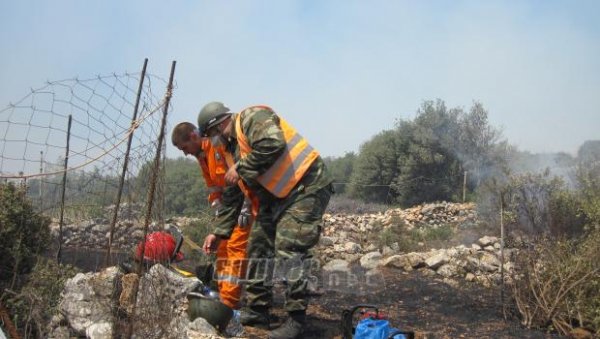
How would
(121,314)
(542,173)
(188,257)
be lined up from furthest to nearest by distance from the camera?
1. (542,173)
2. (188,257)
3. (121,314)

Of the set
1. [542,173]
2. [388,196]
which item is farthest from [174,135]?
[388,196]

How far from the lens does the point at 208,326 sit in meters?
3.85

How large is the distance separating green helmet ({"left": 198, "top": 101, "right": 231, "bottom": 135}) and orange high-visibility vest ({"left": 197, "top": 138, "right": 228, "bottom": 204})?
21cm

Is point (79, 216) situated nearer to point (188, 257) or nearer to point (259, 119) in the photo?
point (188, 257)

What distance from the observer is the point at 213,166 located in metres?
4.62

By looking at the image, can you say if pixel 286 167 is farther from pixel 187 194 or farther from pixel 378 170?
pixel 378 170

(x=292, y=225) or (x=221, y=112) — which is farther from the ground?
(x=221, y=112)

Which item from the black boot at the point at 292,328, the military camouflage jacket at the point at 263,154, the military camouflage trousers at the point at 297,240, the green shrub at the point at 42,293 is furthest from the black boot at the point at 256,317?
the green shrub at the point at 42,293

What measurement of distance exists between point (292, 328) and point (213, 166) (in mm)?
1480

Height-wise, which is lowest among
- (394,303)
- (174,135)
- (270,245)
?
(394,303)

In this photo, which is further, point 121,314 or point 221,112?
point 221,112

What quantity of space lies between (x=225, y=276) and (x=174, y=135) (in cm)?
122

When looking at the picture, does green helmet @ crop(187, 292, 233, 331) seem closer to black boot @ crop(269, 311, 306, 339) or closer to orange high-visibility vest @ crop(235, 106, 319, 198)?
black boot @ crop(269, 311, 306, 339)

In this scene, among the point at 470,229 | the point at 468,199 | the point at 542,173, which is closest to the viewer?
the point at 542,173
